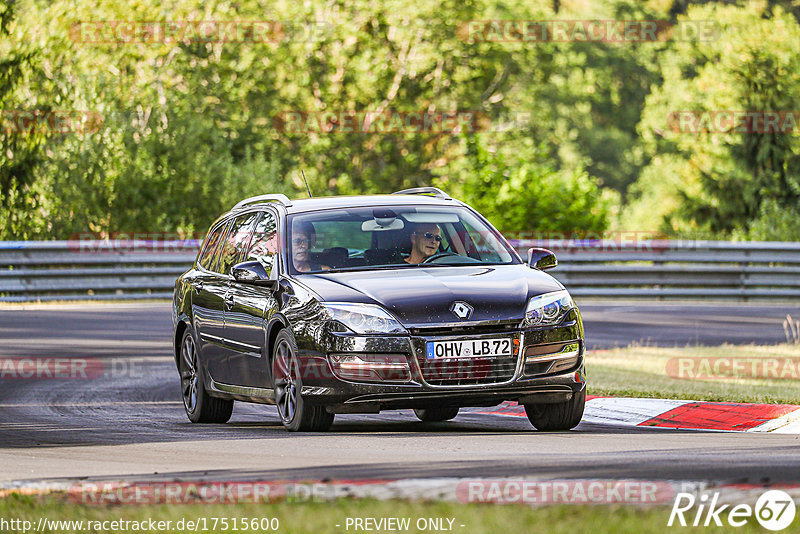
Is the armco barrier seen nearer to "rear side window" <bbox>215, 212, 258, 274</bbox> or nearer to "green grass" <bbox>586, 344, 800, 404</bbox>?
"green grass" <bbox>586, 344, 800, 404</bbox>

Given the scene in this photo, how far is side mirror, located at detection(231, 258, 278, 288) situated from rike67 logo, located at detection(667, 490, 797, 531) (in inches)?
184

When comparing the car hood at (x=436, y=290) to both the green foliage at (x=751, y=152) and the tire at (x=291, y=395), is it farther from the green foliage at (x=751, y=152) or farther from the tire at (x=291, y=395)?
the green foliage at (x=751, y=152)

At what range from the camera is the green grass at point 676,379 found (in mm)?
12875

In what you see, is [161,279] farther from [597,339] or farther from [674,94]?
[674,94]

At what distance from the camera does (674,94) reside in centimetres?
6775

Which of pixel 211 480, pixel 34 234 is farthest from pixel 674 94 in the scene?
pixel 211 480

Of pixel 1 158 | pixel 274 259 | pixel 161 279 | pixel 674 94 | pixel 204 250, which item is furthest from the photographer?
pixel 674 94

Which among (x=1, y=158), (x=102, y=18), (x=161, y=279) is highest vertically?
(x=102, y=18)

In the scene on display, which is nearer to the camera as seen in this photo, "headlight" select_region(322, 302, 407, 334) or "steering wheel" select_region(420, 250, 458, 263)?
"headlight" select_region(322, 302, 407, 334)

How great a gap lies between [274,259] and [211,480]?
3.53m

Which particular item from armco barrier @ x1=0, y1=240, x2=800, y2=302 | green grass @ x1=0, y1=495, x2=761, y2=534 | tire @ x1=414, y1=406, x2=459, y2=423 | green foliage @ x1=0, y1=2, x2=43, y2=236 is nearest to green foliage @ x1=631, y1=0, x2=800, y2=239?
armco barrier @ x1=0, y1=240, x2=800, y2=302

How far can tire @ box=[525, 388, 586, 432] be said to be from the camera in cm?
1037

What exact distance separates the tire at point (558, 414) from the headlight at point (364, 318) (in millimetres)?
1408

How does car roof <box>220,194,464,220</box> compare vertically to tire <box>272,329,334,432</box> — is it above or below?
above
